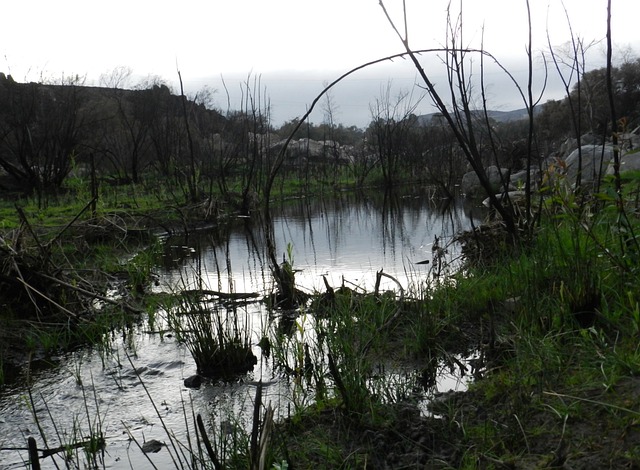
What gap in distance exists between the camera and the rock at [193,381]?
3.55m

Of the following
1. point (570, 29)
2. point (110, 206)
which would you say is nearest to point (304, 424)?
point (570, 29)

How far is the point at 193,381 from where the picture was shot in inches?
140

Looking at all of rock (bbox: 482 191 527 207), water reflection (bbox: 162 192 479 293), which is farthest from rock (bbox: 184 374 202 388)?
rock (bbox: 482 191 527 207)

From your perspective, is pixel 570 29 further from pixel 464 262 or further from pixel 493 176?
pixel 493 176

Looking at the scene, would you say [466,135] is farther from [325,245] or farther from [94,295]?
[325,245]

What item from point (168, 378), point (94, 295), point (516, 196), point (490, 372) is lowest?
point (168, 378)

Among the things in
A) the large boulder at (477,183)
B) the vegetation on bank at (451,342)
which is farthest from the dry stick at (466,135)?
the large boulder at (477,183)

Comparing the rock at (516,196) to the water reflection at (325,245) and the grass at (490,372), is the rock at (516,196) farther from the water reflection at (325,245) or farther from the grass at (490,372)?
the grass at (490,372)

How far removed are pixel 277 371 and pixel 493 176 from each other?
45.1 ft

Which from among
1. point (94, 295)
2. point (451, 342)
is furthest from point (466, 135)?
point (94, 295)

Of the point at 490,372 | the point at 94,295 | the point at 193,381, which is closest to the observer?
the point at 490,372

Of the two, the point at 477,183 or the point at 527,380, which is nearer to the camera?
the point at 527,380

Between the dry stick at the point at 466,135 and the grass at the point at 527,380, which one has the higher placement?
the dry stick at the point at 466,135

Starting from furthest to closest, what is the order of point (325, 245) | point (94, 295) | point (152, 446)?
point (325, 245)
point (94, 295)
point (152, 446)
